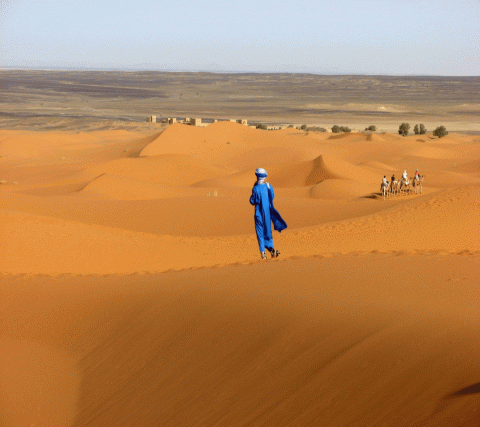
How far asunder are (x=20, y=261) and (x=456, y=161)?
32.1m

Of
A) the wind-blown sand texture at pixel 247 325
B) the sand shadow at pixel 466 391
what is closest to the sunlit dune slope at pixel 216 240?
the wind-blown sand texture at pixel 247 325

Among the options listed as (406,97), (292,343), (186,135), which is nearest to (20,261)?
(292,343)

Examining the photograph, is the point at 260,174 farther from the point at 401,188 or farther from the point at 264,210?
the point at 401,188

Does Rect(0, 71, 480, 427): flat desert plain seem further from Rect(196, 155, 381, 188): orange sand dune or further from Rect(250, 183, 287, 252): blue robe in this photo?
Rect(196, 155, 381, 188): orange sand dune

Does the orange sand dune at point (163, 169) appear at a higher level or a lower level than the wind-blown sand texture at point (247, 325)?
lower

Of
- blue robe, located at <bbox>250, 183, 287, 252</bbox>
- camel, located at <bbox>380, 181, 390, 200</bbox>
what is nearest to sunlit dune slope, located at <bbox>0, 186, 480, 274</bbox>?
blue robe, located at <bbox>250, 183, 287, 252</bbox>

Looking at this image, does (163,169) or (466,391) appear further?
(163,169)

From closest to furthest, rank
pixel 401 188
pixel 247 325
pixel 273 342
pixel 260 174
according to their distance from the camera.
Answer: pixel 273 342
pixel 247 325
pixel 260 174
pixel 401 188

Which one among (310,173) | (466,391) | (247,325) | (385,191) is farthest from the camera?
(310,173)

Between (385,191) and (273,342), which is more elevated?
(273,342)

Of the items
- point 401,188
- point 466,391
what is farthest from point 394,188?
point 466,391

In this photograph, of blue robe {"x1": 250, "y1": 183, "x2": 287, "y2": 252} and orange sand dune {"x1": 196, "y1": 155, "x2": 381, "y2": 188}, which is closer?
blue robe {"x1": 250, "y1": 183, "x2": 287, "y2": 252}

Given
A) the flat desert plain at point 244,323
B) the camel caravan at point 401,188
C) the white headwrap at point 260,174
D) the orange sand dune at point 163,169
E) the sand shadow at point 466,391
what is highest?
the white headwrap at point 260,174

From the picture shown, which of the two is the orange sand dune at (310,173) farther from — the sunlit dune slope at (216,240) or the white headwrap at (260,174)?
the white headwrap at (260,174)
